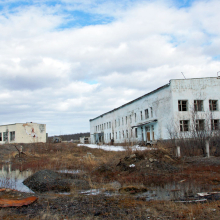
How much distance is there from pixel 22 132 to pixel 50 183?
3533cm

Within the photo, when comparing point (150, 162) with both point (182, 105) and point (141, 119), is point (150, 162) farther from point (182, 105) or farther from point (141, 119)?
point (141, 119)

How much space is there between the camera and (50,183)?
10961 millimetres

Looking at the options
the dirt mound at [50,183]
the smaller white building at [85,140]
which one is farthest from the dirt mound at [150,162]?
the smaller white building at [85,140]

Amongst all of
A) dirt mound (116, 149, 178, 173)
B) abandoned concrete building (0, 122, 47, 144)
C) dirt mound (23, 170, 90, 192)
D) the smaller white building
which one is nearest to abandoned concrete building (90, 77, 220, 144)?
dirt mound (116, 149, 178, 173)

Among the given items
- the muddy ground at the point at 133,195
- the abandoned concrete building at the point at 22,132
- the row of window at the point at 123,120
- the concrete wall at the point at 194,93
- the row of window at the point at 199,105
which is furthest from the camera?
the abandoned concrete building at the point at 22,132

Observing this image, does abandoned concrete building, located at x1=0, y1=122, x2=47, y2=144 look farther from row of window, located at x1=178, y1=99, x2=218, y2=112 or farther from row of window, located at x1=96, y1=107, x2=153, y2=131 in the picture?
row of window, located at x1=178, y1=99, x2=218, y2=112

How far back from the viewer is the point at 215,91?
32219 millimetres

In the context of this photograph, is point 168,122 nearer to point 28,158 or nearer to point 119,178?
point 28,158

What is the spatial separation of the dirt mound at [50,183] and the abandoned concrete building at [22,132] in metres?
33.0

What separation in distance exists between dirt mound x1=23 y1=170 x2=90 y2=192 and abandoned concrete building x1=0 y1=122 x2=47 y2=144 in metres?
33.0

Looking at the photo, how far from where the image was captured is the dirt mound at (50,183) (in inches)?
416

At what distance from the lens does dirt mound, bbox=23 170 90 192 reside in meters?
10.6

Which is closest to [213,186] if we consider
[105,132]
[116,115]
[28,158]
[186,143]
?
[186,143]

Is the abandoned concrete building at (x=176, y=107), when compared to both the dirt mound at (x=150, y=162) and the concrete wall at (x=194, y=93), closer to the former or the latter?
the concrete wall at (x=194, y=93)
